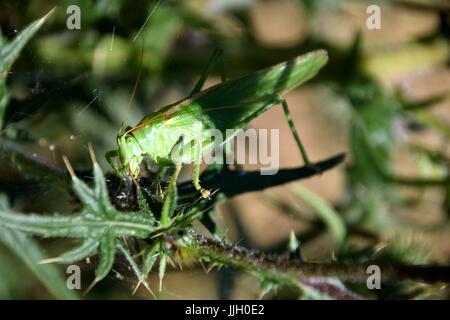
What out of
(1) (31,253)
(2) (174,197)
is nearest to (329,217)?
(1) (31,253)

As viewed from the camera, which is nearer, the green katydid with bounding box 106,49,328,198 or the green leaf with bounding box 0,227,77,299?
the green katydid with bounding box 106,49,328,198

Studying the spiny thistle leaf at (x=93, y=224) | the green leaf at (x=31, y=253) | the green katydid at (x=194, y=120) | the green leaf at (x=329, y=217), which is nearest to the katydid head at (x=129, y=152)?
the green katydid at (x=194, y=120)

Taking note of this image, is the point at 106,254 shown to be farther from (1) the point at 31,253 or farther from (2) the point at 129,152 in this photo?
(1) the point at 31,253

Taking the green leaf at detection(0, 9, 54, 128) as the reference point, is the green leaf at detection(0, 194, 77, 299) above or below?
below

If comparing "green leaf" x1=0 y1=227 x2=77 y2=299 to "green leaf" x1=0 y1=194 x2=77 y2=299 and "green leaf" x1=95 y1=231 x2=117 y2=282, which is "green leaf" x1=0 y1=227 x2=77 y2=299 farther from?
"green leaf" x1=95 y1=231 x2=117 y2=282

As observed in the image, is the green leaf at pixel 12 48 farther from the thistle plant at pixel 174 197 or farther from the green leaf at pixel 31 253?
the green leaf at pixel 31 253

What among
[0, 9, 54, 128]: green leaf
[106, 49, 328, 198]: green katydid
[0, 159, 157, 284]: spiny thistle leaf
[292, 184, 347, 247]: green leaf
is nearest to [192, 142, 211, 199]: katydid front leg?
[106, 49, 328, 198]: green katydid

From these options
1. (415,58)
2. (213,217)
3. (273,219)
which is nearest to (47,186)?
(213,217)

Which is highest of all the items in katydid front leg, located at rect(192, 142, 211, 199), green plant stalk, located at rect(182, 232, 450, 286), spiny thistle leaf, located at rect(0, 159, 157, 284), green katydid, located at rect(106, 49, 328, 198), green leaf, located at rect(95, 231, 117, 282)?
green katydid, located at rect(106, 49, 328, 198)
